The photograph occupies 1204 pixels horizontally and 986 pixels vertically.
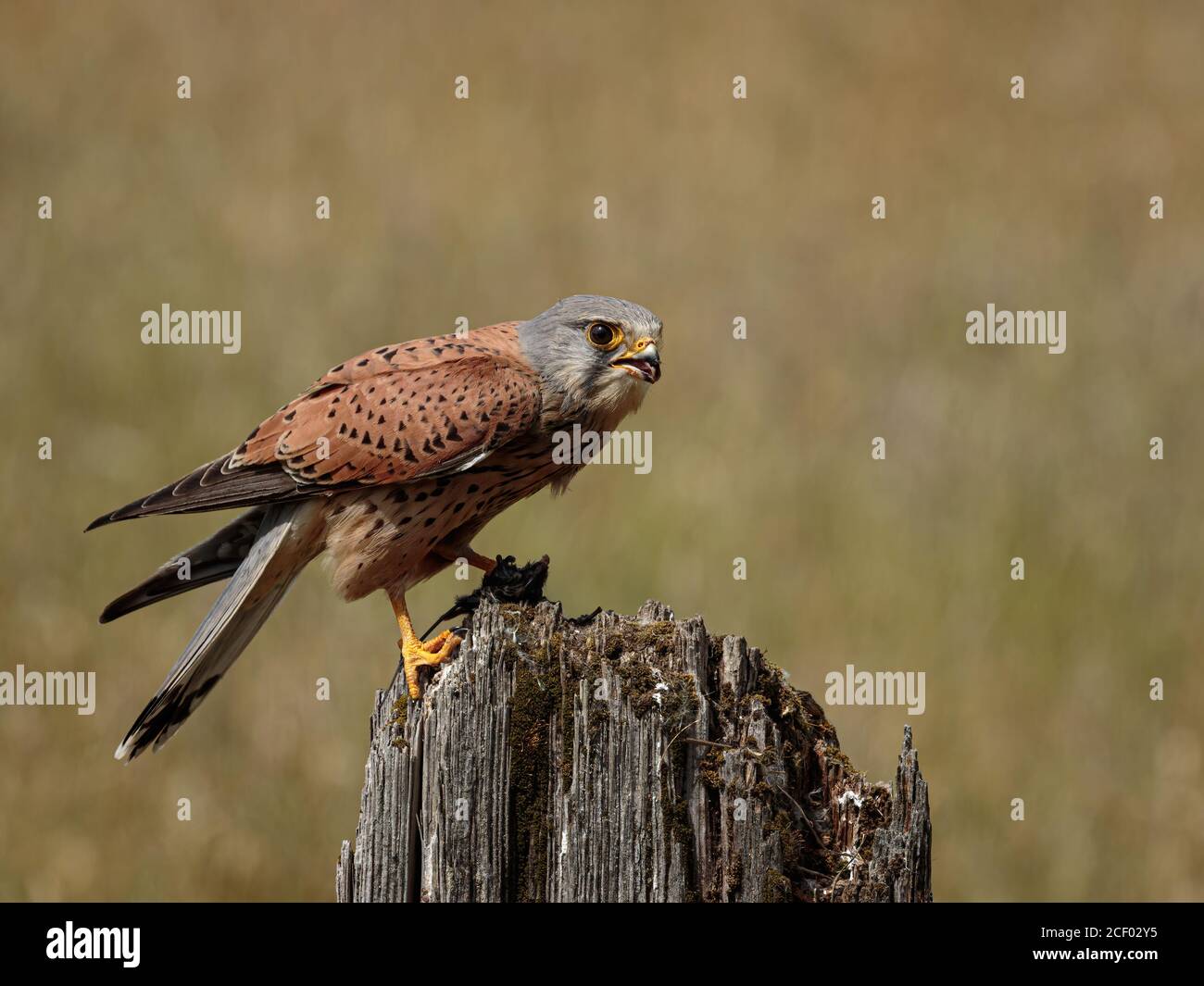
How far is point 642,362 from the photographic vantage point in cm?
588

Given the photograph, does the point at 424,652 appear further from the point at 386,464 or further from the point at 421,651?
the point at 386,464

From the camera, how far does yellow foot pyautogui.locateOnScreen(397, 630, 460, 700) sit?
5031 millimetres

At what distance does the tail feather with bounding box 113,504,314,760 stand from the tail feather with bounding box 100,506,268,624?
63mm

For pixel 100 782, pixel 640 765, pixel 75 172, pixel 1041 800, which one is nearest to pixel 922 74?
pixel 75 172

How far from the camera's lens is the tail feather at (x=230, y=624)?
584 cm

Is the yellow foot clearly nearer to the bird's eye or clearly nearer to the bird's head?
the bird's head

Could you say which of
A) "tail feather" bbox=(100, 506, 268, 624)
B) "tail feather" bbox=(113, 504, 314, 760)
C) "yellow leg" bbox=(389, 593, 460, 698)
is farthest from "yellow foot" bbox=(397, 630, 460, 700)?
"tail feather" bbox=(100, 506, 268, 624)

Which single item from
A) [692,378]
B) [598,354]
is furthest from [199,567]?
[692,378]

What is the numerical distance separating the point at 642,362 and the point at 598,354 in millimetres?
169

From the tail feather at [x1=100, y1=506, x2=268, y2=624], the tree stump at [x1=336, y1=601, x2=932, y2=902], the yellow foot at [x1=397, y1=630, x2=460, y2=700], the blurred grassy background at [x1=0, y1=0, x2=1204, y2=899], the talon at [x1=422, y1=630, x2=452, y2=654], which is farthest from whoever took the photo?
the blurred grassy background at [x1=0, y1=0, x2=1204, y2=899]

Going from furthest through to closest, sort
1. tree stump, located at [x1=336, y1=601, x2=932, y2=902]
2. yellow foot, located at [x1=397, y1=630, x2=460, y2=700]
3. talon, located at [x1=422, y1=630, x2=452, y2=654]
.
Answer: talon, located at [x1=422, y1=630, x2=452, y2=654], yellow foot, located at [x1=397, y1=630, x2=460, y2=700], tree stump, located at [x1=336, y1=601, x2=932, y2=902]

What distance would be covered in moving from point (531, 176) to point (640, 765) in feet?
36.7

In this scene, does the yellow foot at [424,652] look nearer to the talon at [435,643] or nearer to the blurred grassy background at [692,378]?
the talon at [435,643]

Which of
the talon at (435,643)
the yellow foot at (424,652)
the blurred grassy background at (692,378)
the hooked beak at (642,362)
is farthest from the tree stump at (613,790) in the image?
the blurred grassy background at (692,378)
